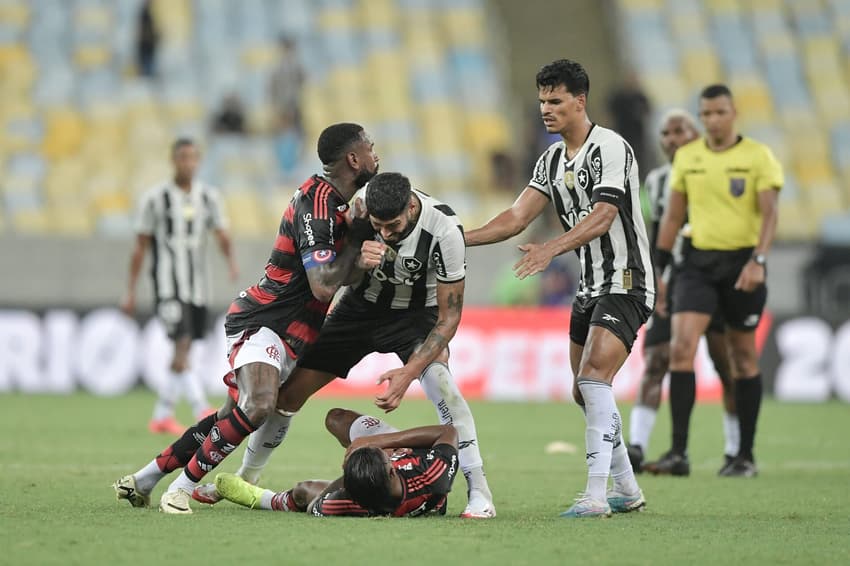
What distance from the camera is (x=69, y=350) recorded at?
1767 centimetres

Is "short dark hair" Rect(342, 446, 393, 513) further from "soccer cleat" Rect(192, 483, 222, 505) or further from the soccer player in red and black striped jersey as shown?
"soccer cleat" Rect(192, 483, 222, 505)

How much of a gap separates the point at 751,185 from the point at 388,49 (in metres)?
16.9

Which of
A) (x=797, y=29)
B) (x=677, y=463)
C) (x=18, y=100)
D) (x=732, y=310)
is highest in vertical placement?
(x=797, y=29)

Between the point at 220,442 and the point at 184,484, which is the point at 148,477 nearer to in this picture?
the point at 184,484

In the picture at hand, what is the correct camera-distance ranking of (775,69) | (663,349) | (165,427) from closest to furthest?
(663,349), (165,427), (775,69)

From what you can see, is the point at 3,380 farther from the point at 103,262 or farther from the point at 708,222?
the point at 708,222

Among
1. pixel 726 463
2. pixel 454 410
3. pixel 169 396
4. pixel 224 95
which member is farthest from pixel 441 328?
pixel 224 95

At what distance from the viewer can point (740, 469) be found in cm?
981

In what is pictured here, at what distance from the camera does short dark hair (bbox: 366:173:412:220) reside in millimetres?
6895

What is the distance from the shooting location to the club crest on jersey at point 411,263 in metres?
7.36

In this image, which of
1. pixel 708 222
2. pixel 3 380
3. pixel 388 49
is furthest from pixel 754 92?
pixel 708 222

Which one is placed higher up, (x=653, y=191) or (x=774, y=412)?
(x=653, y=191)

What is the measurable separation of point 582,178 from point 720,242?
2.65 meters

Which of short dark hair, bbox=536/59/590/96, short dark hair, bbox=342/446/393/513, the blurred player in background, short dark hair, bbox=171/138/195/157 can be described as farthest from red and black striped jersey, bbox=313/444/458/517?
short dark hair, bbox=171/138/195/157
